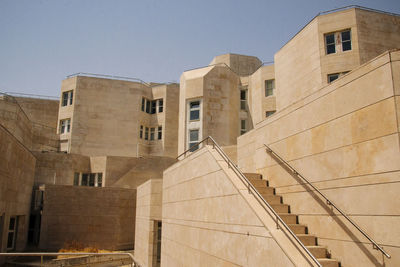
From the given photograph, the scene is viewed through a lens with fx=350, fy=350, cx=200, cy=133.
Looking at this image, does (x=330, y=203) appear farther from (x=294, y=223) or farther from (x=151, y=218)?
(x=151, y=218)

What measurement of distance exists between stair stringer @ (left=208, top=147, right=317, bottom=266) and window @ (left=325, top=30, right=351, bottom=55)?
15981mm

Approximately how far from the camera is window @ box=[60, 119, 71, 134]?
39.0m

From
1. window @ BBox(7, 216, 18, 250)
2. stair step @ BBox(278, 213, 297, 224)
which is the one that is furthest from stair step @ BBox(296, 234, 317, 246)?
window @ BBox(7, 216, 18, 250)

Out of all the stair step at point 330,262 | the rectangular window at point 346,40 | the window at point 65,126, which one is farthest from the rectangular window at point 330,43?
the window at point 65,126

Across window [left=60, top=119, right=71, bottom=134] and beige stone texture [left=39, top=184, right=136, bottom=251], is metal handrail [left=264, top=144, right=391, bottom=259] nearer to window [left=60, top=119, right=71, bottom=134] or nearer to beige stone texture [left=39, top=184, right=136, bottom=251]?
beige stone texture [left=39, top=184, right=136, bottom=251]

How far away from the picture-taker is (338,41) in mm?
22406

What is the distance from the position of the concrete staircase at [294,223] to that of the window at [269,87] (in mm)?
19409

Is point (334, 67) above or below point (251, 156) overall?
above

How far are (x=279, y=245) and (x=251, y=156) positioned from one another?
6911 mm

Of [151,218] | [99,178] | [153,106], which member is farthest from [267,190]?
[153,106]

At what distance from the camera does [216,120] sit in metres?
30.6

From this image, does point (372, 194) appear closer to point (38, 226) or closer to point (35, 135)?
point (38, 226)

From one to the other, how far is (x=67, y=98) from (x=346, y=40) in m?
30.3

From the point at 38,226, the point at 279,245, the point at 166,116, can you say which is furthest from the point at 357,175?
the point at 166,116
